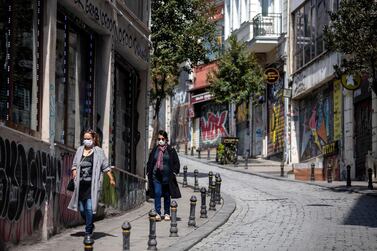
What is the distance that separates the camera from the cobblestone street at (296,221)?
1128 cm

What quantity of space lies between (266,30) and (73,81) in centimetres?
2831

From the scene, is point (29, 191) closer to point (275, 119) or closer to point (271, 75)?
point (271, 75)

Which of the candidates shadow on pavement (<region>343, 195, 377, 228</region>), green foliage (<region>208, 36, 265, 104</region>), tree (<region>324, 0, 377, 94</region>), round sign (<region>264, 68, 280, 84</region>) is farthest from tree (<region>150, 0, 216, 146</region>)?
green foliage (<region>208, 36, 265, 104</region>)

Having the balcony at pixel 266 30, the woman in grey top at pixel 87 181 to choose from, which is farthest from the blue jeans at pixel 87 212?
the balcony at pixel 266 30

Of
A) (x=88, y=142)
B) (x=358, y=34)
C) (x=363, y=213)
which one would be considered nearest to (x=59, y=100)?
(x=88, y=142)

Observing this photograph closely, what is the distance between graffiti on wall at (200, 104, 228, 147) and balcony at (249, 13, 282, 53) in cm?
1136

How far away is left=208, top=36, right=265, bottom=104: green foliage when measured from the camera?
39688 millimetres

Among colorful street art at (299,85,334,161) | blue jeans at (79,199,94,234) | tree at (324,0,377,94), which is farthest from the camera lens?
colorful street art at (299,85,334,161)

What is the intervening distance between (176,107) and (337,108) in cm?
3441

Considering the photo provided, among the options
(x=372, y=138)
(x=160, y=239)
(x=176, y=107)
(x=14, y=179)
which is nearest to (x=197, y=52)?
(x=372, y=138)

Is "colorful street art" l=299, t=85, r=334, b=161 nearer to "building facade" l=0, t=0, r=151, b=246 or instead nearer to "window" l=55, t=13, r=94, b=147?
"building facade" l=0, t=0, r=151, b=246

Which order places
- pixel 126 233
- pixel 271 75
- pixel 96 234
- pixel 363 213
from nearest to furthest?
1. pixel 126 233
2. pixel 96 234
3. pixel 363 213
4. pixel 271 75

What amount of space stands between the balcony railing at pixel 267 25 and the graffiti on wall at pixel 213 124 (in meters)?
11.5

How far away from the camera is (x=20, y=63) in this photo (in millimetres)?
10523
